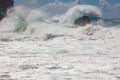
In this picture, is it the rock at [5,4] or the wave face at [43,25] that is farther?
the rock at [5,4]

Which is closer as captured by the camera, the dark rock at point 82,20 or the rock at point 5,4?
the dark rock at point 82,20

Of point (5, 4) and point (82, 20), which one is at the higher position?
point (5, 4)

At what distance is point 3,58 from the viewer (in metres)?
9.54

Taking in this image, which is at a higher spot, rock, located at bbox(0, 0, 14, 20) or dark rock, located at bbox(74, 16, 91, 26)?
rock, located at bbox(0, 0, 14, 20)

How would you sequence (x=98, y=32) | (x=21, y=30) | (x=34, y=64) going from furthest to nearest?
1. (x=21, y=30)
2. (x=98, y=32)
3. (x=34, y=64)

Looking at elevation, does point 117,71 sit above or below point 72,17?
below

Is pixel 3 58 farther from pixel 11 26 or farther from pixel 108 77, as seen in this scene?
pixel 11 26

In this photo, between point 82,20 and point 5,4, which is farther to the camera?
point 5,4

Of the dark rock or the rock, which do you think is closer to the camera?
the dark rock

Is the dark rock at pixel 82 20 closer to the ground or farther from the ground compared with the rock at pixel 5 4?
closer to the ground

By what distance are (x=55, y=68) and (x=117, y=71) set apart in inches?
59.6

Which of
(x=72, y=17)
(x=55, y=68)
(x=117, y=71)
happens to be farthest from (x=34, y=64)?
(x=72, y=17)

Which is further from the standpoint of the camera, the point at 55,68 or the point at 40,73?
the point at 55,68

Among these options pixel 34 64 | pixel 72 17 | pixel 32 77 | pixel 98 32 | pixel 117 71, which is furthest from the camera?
pixel 72 17
